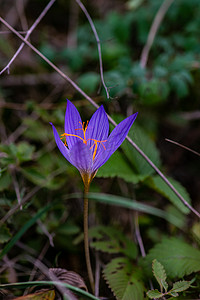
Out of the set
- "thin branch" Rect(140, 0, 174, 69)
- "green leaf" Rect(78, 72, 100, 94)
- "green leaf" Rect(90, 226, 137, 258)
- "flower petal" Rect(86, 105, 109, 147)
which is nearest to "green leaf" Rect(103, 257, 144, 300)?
"green leaf" Rect(90, 226, 137, 258)

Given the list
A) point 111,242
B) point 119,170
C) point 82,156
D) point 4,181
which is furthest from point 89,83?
point 82,156

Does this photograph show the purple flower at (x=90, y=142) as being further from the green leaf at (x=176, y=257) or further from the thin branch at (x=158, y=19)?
the thin branch at (x=158, y=19)

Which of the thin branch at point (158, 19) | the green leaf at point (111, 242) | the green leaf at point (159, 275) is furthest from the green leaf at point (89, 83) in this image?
the green leaf at point (159, 275)

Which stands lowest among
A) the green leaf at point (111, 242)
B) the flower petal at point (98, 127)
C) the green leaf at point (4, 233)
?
the green leaf at point (111, 242)

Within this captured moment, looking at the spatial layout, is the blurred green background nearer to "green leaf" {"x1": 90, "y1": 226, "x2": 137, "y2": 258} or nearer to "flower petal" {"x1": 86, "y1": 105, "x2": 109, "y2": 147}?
"green leaf" {"x1": 90, "y1": 226, "x2": 137, "y2": 258}

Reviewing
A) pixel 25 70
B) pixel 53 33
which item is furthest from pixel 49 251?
pixel 53 33

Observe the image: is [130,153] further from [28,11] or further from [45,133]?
[28,11]
